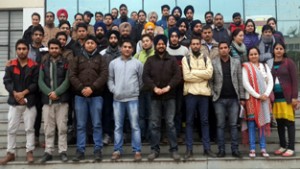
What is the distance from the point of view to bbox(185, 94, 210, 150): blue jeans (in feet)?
18.2

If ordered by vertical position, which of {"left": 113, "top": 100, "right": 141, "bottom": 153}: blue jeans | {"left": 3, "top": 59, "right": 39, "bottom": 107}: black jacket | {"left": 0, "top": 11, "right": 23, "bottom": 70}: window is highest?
{"left": 0, "top": 11, "right": 23, "bottom": 70}: window

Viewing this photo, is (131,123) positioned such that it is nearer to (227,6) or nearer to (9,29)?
(227,6)

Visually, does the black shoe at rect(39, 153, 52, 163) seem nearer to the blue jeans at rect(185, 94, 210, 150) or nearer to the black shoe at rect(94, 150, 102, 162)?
the black shoe at rect(94, 150, 102, 162)

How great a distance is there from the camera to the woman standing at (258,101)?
550 cm

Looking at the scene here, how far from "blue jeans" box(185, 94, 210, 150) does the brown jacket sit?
1.53 metres

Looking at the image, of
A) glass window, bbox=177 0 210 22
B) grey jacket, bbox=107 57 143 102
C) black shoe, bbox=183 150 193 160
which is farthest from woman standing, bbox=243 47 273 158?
glass window, bbox=177 0 210 22

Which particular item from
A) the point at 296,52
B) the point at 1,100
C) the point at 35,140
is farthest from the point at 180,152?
the point at 296,52

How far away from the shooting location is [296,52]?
13.2 m

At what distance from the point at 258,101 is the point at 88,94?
2.91m

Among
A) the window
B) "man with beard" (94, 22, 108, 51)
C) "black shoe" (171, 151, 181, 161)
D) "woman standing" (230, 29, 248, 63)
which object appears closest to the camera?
"black shoe" (171, 151, 181, 161)

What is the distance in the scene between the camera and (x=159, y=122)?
552 centimetres

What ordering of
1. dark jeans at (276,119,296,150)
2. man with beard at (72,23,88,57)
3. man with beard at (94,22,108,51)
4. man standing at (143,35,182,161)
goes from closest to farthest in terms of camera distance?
man standing at (143,35,182,161) → dark jeans at (276,119,296,150) → man with beard at (72,23,88,57) → man with beard at (94,22,108,51)

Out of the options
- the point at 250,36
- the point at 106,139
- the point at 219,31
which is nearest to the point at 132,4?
the point at 219,31

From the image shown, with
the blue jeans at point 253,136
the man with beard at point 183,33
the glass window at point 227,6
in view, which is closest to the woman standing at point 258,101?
the blue jeans at point 253,136
